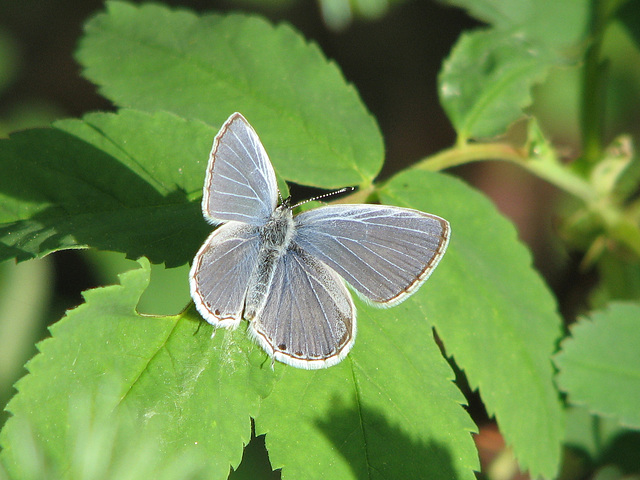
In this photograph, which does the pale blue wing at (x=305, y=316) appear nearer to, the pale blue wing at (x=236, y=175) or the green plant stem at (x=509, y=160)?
the pale blue wing at (x=236, y=175)

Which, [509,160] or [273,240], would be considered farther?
[509,160]

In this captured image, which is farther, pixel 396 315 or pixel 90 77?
pixel 90 77

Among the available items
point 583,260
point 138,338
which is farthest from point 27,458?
point 583,260

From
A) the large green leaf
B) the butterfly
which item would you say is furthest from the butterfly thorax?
the large green leaf

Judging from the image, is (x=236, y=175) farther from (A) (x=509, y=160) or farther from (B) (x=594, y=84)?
(B) (x=594, y=84)

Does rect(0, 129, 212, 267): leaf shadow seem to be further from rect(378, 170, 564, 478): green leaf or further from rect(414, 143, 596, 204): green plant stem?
rect(414, 143, 596, 204): green plant stem

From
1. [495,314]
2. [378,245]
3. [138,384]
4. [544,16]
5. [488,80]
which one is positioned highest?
[544,16]

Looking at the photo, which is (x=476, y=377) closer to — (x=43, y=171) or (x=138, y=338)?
(x=138, y=338)

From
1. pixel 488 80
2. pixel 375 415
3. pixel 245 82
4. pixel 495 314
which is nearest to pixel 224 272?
pixel 375 415
